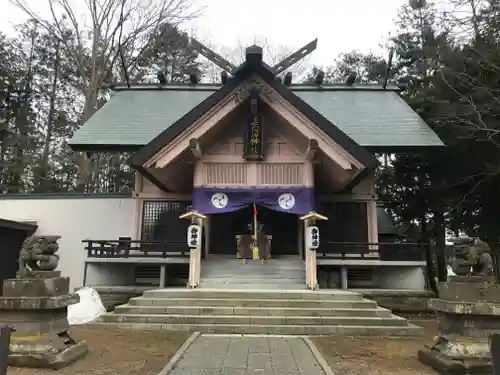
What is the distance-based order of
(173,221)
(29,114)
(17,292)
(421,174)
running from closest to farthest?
1. (17,292)
2. (173,221)
3. (421,174)
4. (29,114)

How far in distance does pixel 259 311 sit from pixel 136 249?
5333 millimetres

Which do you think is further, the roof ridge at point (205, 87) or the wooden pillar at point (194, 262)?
the roof ridge at point (205, 87)

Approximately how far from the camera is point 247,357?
664cm

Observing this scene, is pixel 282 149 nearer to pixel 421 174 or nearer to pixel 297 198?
pixel 297 198

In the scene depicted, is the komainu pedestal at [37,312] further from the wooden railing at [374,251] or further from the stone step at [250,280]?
the wooden railing at [374,251]

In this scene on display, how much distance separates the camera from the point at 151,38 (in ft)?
79.2

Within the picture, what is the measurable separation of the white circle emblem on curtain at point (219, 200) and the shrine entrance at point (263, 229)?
2.46 meters

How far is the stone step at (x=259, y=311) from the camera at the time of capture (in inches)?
373

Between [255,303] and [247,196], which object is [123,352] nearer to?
[255,303]

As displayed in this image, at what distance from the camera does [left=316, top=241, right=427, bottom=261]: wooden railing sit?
1309 centimetres

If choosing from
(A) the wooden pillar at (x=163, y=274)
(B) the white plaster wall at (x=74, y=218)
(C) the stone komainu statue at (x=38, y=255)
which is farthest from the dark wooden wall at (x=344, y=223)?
(C) the stone komainu statue at (x=38, y=255)

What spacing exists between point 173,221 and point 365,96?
9891mm

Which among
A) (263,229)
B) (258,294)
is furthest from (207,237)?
(258,294)

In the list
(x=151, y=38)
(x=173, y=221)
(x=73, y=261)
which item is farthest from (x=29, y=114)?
(x=173, y=221)
